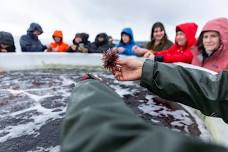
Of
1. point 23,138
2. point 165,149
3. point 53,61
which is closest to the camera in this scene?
point 165,149

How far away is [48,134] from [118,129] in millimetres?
2866

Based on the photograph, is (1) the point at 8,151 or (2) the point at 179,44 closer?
(1) the point at 8,151

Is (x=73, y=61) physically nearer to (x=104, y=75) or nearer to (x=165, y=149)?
(x=104, y=75)

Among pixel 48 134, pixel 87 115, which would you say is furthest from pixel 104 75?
pixel 87 115

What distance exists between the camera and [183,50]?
19.0 ft

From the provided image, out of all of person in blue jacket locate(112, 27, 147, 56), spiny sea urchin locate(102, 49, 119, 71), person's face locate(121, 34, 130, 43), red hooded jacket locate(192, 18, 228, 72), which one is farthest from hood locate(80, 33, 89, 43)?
spiny sea urchin locate(102, 49, 119, 71)

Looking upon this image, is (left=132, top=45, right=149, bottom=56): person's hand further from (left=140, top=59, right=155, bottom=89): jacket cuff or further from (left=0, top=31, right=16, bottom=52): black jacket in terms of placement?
(left=140, top=59, right=155, bottom=89): jacket cuff

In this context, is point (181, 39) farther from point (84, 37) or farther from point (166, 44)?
point (84, 37)

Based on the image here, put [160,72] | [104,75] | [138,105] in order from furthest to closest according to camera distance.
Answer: [104,75]
[138,105]
[160,72]

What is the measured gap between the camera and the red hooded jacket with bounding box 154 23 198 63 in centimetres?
560

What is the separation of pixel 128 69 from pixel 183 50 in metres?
3.74

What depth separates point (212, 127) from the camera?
3.39 m

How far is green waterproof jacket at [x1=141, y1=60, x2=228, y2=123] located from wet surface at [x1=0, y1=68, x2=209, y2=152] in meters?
1.41

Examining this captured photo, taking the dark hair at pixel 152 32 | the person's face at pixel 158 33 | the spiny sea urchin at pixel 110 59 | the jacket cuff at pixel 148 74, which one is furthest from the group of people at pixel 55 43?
the jacket cuff at pixel 148 74
